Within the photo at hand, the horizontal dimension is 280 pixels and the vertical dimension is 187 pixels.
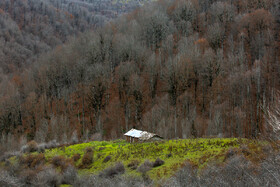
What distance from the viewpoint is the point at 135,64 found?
53.8 meters

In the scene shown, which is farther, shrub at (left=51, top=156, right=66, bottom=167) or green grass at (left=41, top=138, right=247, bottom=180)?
shrub at (left=51, top=156, right=66, bottom=167)

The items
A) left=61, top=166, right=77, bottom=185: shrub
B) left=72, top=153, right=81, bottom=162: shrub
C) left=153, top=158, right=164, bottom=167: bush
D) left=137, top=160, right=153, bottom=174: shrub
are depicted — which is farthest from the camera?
left=72, top=153, right=81, bottom=162: shrub

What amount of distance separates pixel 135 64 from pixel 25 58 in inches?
2418

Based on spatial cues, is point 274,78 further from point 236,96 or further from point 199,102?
point 199,102

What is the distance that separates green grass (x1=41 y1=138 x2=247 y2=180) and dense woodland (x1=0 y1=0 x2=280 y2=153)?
9.62 metres

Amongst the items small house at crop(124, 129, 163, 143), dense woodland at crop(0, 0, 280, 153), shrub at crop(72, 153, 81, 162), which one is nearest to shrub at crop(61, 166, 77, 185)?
shrub at crop(72, 153, 81, 162)

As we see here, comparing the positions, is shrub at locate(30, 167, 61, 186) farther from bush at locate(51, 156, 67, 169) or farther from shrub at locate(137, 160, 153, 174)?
shrub at locate(137, 160, 153, 174)

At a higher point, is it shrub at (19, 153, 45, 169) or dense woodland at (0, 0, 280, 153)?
dense woodland at (0, 0, 280, 153)

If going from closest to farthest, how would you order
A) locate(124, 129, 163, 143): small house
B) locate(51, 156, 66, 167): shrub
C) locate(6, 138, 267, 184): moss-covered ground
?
locate(6, 138, 267, 184): moss-covered ground < locate(51, 156, 66, 167): shrub < locate(124, 129, 163, 143): small house

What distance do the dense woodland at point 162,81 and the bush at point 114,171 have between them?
15178 mm

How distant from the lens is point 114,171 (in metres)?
18.5

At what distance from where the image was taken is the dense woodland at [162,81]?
36.1 metres

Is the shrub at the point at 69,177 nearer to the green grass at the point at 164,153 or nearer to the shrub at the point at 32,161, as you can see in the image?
the green grass at the point at 164,153

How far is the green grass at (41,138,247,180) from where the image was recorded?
17141 mm
